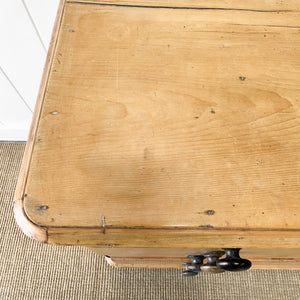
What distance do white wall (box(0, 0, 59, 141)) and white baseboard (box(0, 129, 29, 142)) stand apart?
0.26 feet

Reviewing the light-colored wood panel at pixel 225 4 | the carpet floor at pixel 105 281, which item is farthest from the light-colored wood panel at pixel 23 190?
the carpet floor at pixel 105 281

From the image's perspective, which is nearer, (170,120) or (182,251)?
(170,120)

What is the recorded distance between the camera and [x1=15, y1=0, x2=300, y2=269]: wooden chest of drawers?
0.38 metres

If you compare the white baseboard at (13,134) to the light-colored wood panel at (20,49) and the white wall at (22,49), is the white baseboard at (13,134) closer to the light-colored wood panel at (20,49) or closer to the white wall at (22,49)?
the white wall at (22,49)

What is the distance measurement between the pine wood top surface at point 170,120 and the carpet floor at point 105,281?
655 mm

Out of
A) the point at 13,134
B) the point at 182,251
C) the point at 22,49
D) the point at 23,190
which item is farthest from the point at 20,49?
the point at 182,251

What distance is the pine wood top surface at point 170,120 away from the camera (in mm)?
390

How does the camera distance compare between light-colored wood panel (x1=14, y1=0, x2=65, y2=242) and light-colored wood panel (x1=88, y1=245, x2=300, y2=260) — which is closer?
light-colored wood panel (x1=14, y1=0, x2=65, y2=242)

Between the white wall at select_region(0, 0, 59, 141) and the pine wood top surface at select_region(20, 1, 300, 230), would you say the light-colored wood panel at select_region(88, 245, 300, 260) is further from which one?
the white wall at select_region(0, 0, 59, 141)

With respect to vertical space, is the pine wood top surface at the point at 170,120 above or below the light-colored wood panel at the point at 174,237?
above

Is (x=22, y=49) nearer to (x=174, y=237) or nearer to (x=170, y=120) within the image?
(x=170, y=120)

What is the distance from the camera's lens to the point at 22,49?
0.79m

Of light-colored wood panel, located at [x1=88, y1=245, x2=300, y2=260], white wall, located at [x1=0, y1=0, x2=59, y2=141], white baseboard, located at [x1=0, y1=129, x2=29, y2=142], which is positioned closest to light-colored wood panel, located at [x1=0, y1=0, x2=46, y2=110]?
white wall, located at [x1=0, y1=0, x2=59, y2=141]

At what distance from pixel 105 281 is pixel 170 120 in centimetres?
71
